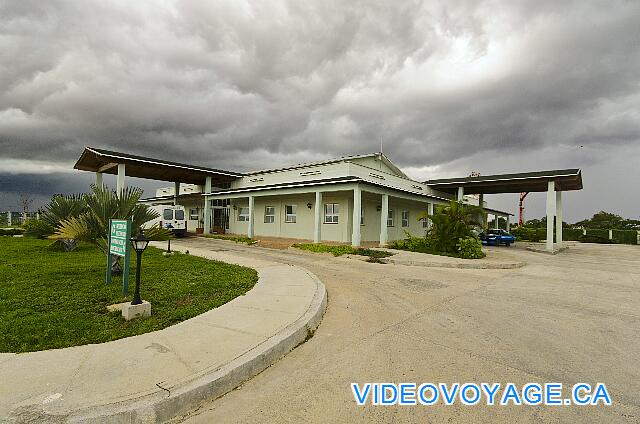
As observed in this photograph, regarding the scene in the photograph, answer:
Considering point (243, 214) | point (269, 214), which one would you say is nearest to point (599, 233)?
point (269, 214)

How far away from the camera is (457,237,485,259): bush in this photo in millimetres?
15273

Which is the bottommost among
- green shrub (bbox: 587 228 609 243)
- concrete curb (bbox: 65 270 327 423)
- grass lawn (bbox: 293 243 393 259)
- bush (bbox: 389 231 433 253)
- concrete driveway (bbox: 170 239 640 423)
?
concrete driveway (bbox: 170 239 640 423)

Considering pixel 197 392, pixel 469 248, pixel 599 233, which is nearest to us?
pixel 197 392

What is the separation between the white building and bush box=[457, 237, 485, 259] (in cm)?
435

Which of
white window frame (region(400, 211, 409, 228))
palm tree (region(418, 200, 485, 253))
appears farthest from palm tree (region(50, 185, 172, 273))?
white window frame (region(400, 211, 409, 228))

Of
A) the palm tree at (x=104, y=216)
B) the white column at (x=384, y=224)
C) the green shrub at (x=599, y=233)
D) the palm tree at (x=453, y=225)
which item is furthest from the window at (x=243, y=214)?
the green shrub at (x=599, y=233)

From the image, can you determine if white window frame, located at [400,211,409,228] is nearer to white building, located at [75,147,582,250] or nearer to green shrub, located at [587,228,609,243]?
white building, located at [75,147,582,250]

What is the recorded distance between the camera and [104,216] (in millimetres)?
7676

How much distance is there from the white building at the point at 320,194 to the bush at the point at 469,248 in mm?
4355

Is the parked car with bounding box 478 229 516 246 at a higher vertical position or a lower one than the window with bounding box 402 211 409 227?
lower

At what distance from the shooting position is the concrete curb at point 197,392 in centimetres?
264

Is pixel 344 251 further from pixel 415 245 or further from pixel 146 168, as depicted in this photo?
pixel 146 168

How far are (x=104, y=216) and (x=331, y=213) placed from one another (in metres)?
14.9

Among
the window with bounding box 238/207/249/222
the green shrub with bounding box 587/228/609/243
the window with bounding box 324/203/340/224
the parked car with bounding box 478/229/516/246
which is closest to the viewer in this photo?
the window with bounding box 324/203/340/224
